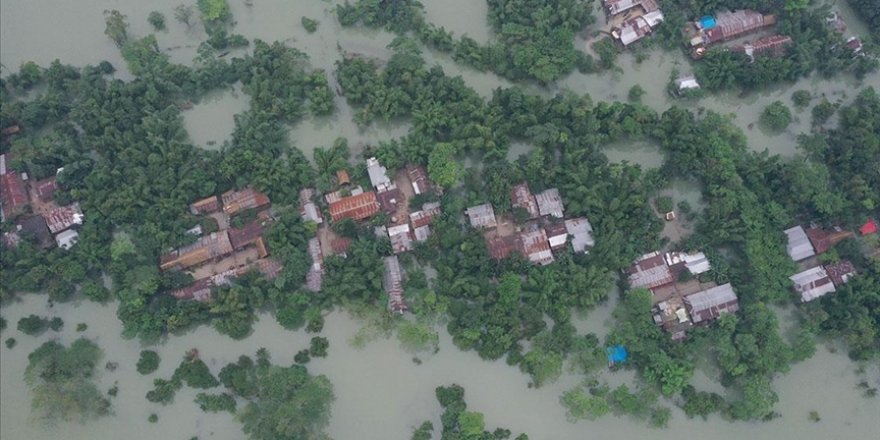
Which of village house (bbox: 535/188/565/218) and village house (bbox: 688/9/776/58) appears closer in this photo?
village house (bbox: 535/188/565/218)

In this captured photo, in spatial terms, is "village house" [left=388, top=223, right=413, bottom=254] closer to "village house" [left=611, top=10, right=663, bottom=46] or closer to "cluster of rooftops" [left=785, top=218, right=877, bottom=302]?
"village house" [left=611, top=10, right=663, bottom=46]

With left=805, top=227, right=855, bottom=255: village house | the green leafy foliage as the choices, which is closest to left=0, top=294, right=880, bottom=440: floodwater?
the green leafy foliage

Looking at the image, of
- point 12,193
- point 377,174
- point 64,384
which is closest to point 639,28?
point 377,174

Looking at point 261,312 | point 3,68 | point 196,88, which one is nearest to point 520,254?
point 261,312

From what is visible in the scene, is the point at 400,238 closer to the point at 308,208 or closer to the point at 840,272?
the point at 308,208

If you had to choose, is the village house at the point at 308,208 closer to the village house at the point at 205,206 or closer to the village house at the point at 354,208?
the village house at the point at 354,208
